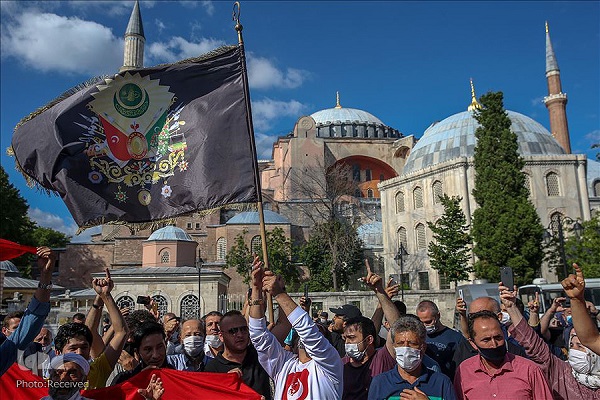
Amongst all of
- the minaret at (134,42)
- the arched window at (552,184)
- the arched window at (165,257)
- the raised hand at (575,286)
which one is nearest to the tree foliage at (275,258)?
the arched window at (165,257)

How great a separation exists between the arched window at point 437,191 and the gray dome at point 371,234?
1019 centimetres

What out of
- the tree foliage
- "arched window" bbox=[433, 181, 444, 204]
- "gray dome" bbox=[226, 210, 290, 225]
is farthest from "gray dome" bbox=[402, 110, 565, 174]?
Result: "gray dome" bbox=[226, 210, 290, 225]

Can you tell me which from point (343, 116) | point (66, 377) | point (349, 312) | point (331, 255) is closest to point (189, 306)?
point (331, 255)

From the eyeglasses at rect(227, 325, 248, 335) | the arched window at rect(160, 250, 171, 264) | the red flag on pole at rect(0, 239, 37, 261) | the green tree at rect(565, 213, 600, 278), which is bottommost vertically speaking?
the eyeglasses at rect(227, 325, 248, 335)

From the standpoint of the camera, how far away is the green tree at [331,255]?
37.2 m

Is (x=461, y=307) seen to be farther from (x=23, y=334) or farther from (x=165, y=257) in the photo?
(x=165, y=257)

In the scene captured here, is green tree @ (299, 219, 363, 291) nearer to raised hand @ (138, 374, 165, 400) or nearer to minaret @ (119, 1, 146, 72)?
minaret @ (119, 1, 146, 72)

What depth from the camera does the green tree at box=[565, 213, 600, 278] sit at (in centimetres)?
2656

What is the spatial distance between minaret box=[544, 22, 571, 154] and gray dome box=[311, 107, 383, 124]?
22602 millimetres

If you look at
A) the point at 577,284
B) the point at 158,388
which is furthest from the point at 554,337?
the point at 158,388

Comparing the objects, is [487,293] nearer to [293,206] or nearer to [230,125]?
[230,125]

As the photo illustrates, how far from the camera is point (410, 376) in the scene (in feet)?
11.1

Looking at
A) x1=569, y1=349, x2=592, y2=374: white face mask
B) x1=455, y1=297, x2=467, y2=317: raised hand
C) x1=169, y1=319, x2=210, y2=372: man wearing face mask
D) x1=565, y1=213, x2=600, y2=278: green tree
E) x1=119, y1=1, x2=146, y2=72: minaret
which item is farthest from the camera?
x1=119, y1=1, x2=146, y2=72: minaret

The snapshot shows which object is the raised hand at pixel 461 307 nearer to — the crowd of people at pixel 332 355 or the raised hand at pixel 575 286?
the crowd of people at pixel 332 355
